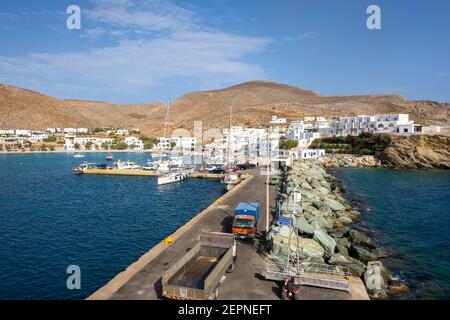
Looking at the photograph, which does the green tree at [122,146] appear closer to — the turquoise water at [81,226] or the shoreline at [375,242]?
the turquoise water at [81,226]

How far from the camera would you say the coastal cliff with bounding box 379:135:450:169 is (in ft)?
245

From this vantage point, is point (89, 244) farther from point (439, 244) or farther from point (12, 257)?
point (439, 244)

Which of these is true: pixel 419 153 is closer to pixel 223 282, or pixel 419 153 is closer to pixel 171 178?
pixel 171 178

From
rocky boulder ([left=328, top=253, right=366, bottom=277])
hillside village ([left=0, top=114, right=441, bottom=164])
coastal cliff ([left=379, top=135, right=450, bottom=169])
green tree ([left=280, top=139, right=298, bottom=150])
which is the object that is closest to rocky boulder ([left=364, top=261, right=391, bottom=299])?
rocky boulder ([left=328, top=253, right=366, bottom=277])

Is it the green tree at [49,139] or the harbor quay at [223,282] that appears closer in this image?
the harbor quay at [223,282]

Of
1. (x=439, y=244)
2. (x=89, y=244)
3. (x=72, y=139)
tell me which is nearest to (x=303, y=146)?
(x=439, y=244)

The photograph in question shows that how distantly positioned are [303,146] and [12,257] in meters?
92.8

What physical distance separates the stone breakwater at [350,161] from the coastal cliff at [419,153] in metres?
3.10

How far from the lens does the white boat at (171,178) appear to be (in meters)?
56.7

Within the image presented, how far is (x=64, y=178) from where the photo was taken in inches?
2564

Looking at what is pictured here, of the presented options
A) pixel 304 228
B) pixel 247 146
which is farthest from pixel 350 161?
pixel 304 228

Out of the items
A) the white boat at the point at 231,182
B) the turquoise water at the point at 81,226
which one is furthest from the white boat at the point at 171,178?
the white boat at the point at 231,182

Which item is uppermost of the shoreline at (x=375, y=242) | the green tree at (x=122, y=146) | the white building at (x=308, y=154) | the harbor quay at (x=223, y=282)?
the green tree at (x=122, y=146)

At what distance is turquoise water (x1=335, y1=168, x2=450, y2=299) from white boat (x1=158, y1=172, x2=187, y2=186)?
29816 millimetres
